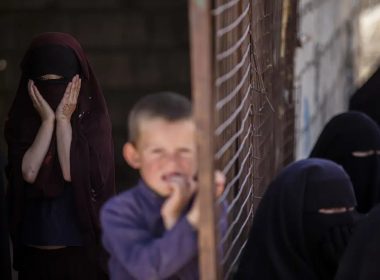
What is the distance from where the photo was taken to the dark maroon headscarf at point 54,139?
15.4 feet

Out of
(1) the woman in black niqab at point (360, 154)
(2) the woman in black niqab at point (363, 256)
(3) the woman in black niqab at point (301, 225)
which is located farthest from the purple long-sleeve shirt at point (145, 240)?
(1) the woman in black niqab at point (360, 154)

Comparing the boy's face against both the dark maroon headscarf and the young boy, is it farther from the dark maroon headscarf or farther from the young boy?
the dark maroon headscarf

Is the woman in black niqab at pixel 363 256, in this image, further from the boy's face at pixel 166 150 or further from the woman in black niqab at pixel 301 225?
the boy's face at pixel 166 150

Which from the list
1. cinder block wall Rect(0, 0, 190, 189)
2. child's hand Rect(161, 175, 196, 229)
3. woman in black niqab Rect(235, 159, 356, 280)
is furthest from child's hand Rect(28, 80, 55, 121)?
cinder block wall Rect(0, 0, 190, 189)

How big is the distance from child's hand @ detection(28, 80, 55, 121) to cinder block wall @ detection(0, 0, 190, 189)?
3.42 m

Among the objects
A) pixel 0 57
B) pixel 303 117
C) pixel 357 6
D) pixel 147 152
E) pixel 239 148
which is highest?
pixel 147 152

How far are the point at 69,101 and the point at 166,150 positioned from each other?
4.56 ft

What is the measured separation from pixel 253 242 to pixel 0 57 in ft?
14.3

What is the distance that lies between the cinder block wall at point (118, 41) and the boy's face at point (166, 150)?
4.79 metres

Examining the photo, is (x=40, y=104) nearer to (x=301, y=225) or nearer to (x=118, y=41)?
(x=301, y=225)

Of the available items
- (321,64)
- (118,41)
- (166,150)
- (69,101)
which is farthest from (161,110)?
(321,64)

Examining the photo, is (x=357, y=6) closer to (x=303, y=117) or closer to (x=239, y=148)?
(x=303, y=117)

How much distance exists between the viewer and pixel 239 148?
4.20 metres

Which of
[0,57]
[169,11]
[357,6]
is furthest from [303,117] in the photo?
[357,6]
